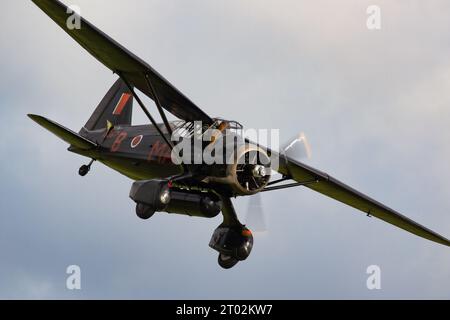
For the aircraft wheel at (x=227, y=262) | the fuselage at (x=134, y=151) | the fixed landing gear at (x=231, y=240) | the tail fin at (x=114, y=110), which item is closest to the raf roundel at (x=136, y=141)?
the fuselage at (x=134, y=151)

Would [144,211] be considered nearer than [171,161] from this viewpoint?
Yes

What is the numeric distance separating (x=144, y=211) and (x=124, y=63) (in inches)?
130

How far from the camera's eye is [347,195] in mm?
22391

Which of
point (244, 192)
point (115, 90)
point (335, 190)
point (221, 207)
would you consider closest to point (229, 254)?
point (221, 207)

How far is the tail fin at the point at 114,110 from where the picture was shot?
2297 centimetres

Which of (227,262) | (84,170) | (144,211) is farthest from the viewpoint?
(84,170)

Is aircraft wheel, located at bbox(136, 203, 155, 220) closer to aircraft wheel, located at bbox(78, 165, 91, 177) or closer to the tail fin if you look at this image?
aircraft wheel, located at bbox(78, 165, 91, 177)

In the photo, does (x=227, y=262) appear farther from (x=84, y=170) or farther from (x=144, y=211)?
(x=84, y=170)

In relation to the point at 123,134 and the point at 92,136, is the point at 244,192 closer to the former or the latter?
the point at 123,134

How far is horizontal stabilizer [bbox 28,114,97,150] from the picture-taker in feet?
67.4

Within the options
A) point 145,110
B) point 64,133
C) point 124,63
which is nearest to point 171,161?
point 145,110


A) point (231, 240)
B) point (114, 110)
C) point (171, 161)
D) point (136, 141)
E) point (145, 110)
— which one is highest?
point (114, 110)

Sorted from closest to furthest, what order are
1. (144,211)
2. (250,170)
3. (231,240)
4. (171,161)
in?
1. (144,211)
2. (250,170)
3. (171,161)
4. (231,240)

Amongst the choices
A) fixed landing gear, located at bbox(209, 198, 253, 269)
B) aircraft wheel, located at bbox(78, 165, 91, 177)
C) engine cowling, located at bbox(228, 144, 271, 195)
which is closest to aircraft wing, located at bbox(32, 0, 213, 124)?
engine cowling, located at bbox(228, 144, 271, 195)
